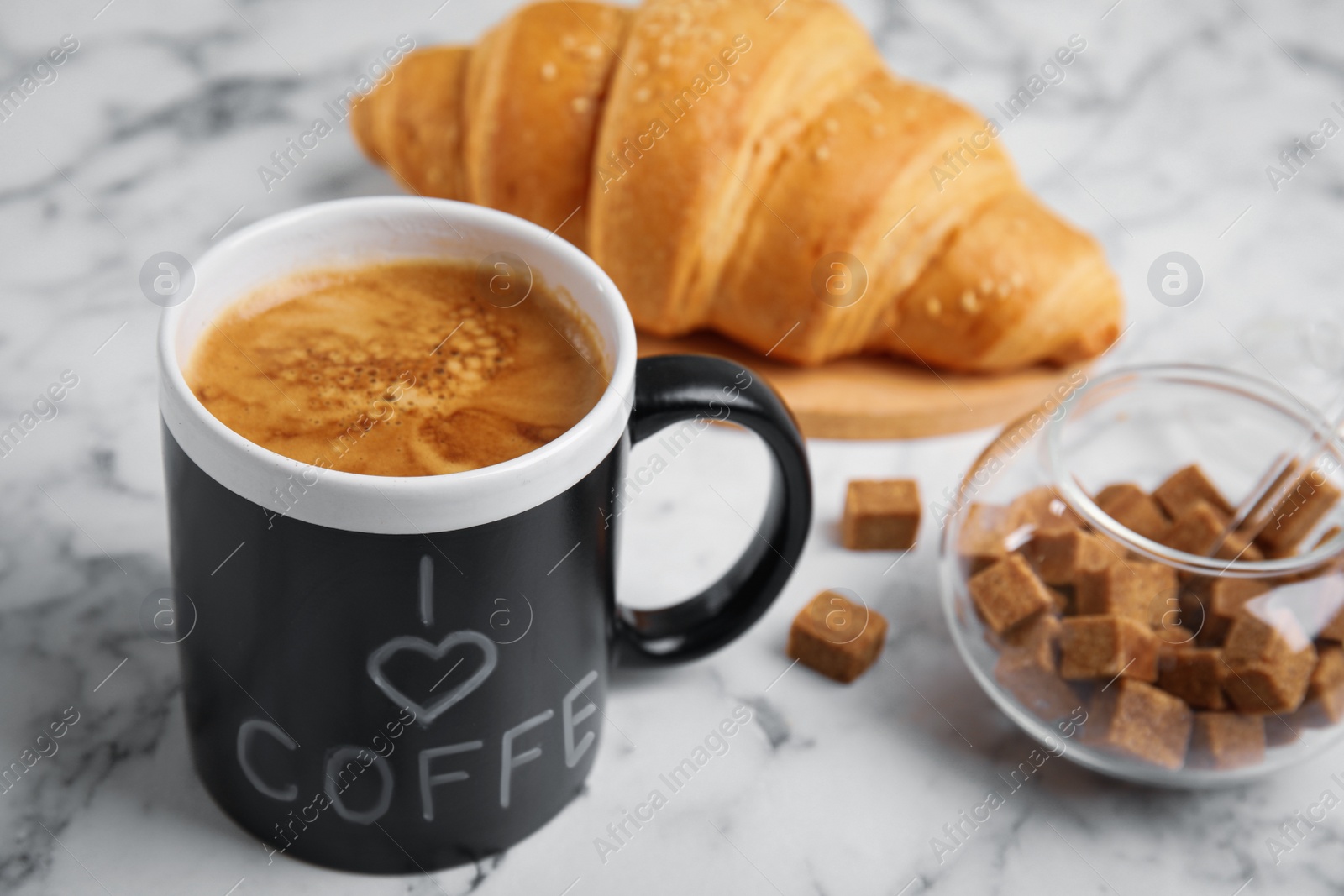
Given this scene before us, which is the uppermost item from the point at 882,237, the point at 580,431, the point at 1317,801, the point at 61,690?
the point at 580,431

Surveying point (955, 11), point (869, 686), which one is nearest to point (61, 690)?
point (869, 686)

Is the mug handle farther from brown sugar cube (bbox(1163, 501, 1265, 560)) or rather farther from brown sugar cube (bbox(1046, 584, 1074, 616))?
brown sugar cube (bbox(1163, 501, 1265, 560))

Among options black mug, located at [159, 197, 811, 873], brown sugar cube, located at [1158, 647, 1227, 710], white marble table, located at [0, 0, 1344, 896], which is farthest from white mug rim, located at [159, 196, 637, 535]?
brown sugar cube, located at [1158, 647, 1227, 710]

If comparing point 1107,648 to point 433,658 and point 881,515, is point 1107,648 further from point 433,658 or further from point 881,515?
point 433,658

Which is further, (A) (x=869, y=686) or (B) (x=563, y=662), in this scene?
(A) (x=869, y=686)

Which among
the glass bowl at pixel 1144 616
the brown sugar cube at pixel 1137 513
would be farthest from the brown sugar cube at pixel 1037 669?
the brown sugar cube at pixel 1137 513

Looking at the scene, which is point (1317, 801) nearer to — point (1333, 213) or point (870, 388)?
point (870, 388)
